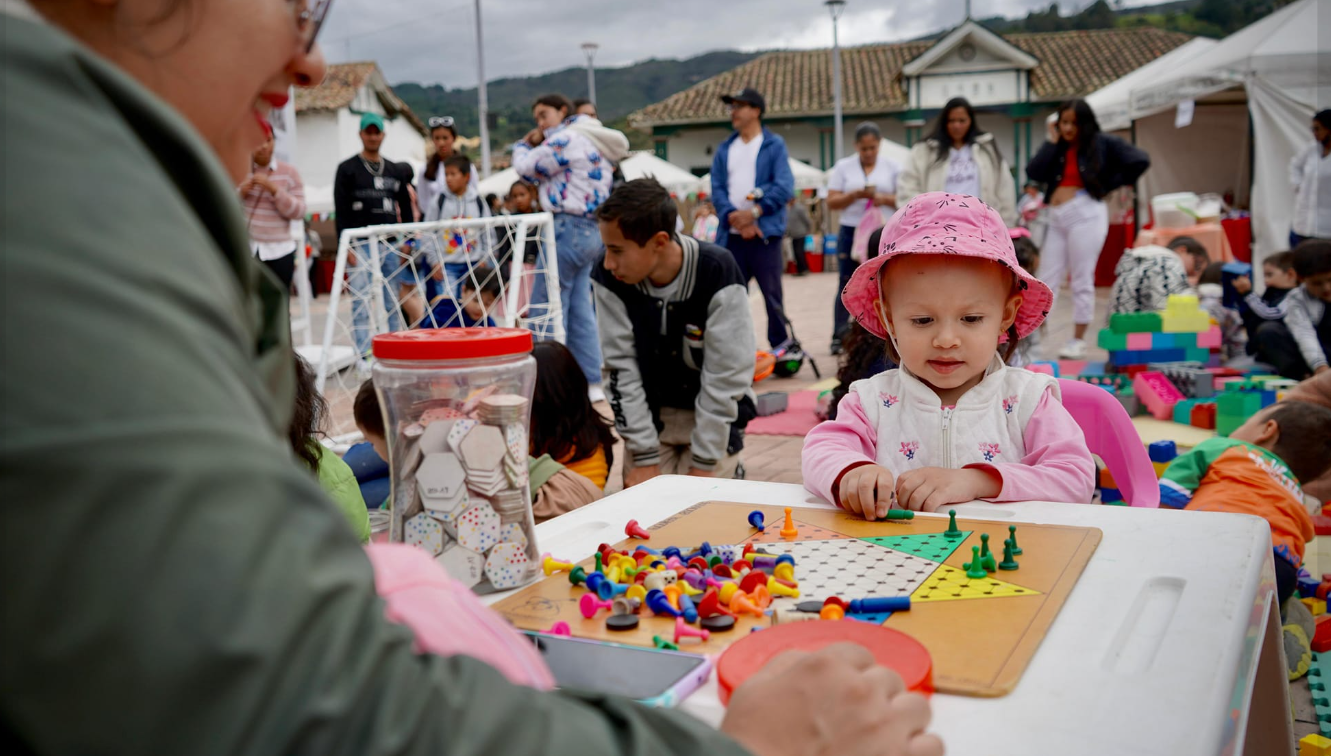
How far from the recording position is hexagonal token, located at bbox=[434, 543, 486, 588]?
1.35 metres

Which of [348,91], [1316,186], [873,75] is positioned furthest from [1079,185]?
[873,75]

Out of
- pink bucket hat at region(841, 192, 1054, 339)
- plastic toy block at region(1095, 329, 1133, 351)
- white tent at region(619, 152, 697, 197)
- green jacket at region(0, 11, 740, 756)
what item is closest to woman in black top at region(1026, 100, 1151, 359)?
plastic toy block at region(1095, 329, 1133, 351)

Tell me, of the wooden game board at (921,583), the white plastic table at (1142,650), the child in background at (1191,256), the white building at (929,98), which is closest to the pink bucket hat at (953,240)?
the white plastic table at (1142,650)

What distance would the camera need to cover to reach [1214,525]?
5.01ft

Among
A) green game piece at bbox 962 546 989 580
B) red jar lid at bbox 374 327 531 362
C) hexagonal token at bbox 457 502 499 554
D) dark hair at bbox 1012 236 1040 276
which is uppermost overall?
dark hair at bbox 1012 236 1040 276

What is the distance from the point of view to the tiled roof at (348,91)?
110 ft

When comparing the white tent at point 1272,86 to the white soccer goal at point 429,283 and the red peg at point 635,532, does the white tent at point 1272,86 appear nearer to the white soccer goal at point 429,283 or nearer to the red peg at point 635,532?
the white soccer goal at point 429,283

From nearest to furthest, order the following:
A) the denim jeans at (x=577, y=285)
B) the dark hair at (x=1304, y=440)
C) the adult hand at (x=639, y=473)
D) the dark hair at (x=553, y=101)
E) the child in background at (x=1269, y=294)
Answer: the dark hair at (x=1304, y=440)
the adult hand at (x=639, y=473)
the denim jeans at (x=577, y=285)
the child in background at (x=1269, y=294)
the dark hair at (x=553, y=101)

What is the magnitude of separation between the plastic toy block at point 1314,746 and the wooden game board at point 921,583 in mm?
1117

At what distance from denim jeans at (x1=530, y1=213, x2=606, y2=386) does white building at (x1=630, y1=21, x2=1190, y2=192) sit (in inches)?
1050

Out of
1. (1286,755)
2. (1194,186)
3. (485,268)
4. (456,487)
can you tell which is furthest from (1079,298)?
(1194,186)

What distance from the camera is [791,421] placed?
616 centimetres

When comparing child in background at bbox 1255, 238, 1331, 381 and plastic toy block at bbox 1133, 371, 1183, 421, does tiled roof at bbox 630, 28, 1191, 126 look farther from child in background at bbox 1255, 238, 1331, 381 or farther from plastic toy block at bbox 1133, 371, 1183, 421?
plastic toy block at bbox 1133, 371, 1183, 421

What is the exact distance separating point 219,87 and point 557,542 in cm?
107
